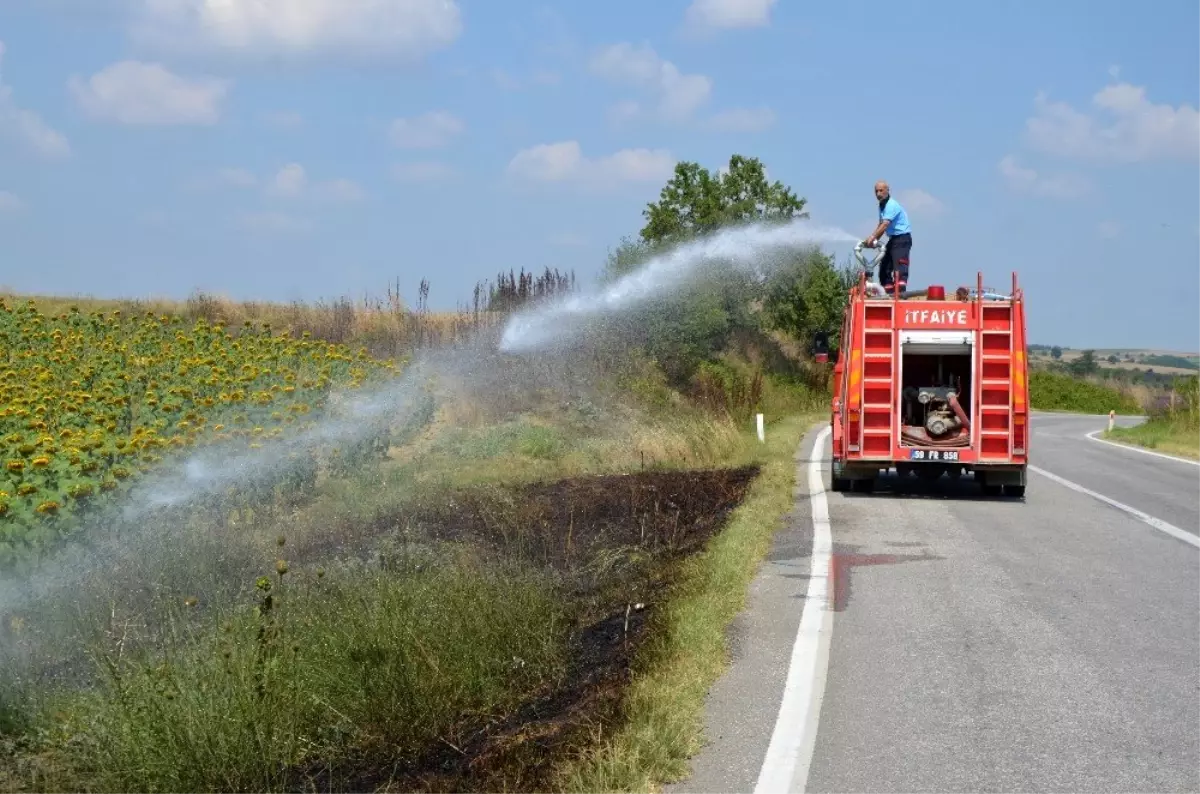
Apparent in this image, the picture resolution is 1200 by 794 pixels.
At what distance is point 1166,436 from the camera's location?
33.4 m

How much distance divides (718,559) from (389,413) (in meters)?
7.90

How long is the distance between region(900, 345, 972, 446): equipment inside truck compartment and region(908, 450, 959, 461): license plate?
4.8 inches

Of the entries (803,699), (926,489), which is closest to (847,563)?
(803,699)

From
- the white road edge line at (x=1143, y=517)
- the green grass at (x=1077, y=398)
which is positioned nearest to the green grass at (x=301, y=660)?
the white road edge line at (x=1143, y=517)

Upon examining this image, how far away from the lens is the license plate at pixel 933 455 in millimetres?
15516

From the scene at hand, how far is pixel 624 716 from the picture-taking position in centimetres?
596

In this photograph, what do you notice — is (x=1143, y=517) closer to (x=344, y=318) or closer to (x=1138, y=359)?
(x=344, y=318)

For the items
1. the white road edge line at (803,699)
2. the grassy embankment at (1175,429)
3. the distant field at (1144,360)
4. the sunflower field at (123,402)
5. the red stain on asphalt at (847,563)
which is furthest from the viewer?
the distant field at (1144,360)

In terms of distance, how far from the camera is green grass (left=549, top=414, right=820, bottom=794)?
5246mm

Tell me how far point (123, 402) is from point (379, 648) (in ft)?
21.1

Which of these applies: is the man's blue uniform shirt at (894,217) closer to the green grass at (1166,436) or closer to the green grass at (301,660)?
the green grass at (301,660)

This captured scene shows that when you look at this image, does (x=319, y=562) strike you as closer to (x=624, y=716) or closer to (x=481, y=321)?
(x=624, y=716)

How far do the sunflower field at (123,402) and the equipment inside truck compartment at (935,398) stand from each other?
21.7ft

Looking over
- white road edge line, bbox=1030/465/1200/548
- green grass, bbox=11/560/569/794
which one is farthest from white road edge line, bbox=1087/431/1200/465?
green grass, bbox=11/560/569/794
